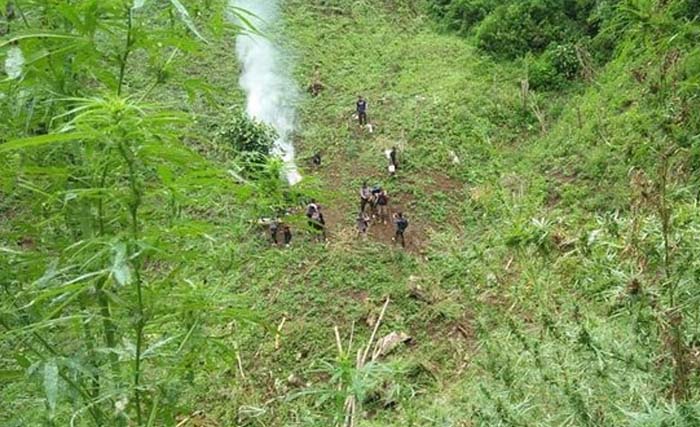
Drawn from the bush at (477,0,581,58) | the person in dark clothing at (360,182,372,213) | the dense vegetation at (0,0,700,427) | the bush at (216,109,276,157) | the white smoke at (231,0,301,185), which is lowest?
the white smoke at (231,0,301,185)

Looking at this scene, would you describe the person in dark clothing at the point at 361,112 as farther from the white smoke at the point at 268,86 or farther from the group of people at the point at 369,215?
the group of people at the point at 369,215

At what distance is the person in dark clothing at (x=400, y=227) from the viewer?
27.6 ft

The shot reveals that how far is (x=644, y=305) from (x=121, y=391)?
0.90m

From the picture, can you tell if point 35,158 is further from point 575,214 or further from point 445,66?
point 445,66

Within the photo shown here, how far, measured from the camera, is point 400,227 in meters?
8.41

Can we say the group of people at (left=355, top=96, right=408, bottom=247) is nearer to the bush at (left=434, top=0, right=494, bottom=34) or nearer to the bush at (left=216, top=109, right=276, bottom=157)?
the bush at (left=216, top=109, right=276, bottom=157)

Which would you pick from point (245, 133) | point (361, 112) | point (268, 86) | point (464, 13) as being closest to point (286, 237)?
point (245, 133)

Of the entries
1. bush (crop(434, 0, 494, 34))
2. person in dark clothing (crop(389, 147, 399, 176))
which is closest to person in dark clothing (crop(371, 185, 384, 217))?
person in dark clothing (crop(389, 147, 399, 176))

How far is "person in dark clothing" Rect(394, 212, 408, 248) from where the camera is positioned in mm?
8406

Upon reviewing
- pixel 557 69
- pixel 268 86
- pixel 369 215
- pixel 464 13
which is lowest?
pixel 268 86

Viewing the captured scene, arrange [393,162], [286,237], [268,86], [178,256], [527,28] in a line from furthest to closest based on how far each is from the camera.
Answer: [268,86]
[527,28]
[393,162]
[286,237]
[178,256]

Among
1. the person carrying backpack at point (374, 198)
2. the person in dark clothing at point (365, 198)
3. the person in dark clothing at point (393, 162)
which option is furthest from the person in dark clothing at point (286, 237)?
the person in dark clothing at point (393, 162)

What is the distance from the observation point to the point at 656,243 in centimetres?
152

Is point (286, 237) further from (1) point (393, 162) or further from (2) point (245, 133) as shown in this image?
(1) point (393, 162)
